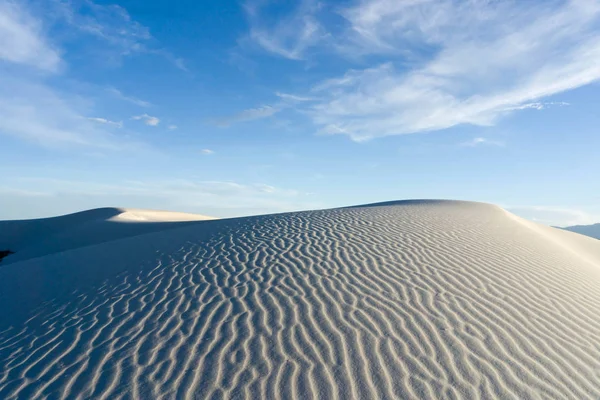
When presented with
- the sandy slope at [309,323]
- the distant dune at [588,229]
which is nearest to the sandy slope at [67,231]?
the sandy slope at [309,323]

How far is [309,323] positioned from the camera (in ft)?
18.1

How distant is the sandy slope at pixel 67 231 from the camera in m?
17.8

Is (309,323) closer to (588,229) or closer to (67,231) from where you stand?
(67,231)

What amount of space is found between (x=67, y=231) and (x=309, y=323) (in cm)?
2013

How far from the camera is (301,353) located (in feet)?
15.8

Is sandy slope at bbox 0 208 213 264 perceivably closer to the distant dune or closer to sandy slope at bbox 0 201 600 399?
sandy slope at bbox 0 201 600 399

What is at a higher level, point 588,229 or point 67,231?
point 67,231

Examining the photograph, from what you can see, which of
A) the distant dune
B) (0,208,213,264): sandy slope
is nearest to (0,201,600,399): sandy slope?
(0,208,213,264): sandy slope

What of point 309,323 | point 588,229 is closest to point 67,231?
point 309,323

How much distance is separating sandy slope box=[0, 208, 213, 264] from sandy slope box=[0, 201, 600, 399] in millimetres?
8397

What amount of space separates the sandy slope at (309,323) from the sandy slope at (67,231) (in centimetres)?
840

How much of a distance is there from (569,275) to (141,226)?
1792cm

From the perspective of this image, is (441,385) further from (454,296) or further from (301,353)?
(454,296)

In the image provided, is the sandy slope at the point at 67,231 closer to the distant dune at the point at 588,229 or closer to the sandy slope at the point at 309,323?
the sandy slope at the point at 309,323
